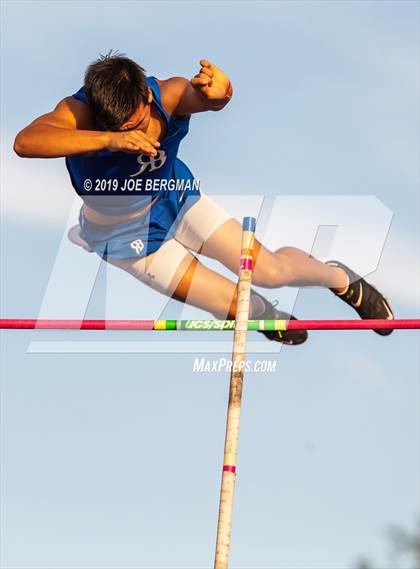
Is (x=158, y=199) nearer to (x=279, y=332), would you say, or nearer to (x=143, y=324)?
(x=143, y=324)

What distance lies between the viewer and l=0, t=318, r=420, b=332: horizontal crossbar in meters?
9.48

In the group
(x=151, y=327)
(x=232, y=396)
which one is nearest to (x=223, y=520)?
(x=232, y=396)

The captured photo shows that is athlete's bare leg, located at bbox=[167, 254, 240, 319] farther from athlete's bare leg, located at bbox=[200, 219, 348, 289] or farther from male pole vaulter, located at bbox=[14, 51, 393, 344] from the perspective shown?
athlete's bare leg, located at bbox=[200, 219, 348, 289]

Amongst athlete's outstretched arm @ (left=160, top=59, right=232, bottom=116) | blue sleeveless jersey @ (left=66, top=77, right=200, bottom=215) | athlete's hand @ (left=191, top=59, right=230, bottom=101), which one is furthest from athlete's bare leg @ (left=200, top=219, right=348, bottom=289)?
athlete's hand @ (left=191, top=59, right=230, bottom=101)

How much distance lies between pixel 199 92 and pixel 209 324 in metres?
1.79

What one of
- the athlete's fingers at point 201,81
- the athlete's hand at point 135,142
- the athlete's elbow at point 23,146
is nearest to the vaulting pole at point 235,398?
the athlete's fingers at point 201,81

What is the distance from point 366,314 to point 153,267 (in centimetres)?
167

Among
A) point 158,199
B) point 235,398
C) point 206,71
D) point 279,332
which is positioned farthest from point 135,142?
point 279,332

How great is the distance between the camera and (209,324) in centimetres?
956

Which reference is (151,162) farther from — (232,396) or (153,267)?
(232,396)

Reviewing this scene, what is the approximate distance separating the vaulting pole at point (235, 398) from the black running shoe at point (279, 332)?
0.76m

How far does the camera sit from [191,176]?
9656 millimetres

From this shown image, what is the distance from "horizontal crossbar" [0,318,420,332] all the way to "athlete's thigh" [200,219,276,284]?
0.39m

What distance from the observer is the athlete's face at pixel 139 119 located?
27.9 feet
